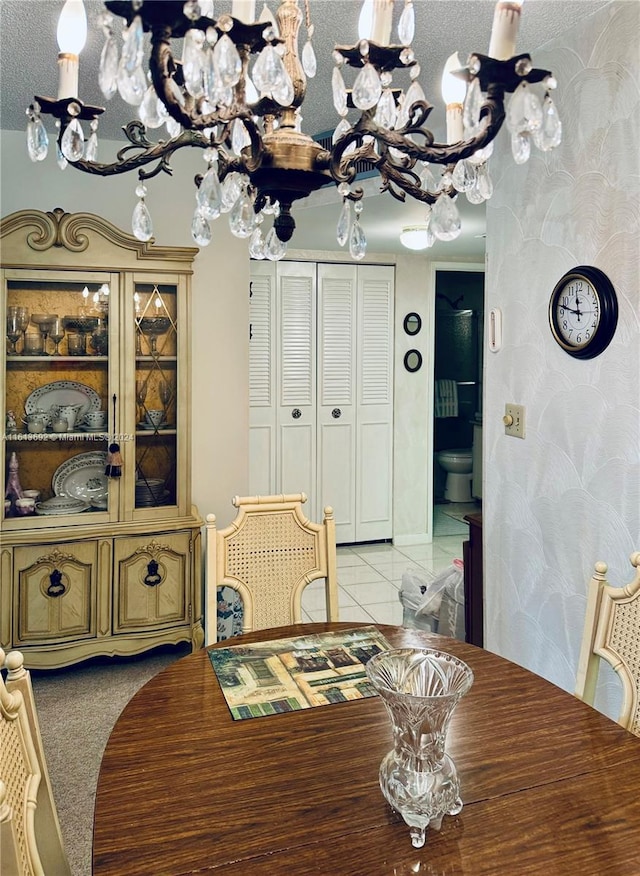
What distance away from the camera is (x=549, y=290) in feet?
7.84

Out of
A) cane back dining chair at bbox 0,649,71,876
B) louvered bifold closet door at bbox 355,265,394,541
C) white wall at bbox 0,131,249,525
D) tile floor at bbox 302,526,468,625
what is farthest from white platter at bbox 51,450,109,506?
louvered bifold closet door at bbox 355,265,394,541

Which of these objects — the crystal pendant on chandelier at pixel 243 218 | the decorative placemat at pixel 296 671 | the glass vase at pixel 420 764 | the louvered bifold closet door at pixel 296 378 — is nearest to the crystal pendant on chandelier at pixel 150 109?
the crystal pendant on chandelier at pixel 243 218

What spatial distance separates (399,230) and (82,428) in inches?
92.5

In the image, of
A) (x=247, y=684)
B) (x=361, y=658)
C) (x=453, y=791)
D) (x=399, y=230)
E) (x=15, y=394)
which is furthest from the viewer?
(x=399, y=230)

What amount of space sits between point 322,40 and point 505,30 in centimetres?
142

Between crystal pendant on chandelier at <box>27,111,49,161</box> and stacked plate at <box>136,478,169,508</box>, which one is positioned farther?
stacked plate at <box>136,478,169,508</box>

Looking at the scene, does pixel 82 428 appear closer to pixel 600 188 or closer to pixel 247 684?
pixel 247 684

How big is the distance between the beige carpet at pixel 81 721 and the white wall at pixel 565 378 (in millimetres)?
1615

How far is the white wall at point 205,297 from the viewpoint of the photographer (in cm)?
336

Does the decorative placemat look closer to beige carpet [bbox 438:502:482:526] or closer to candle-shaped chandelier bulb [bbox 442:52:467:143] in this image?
candle-shaped chandelier bulb [bbox 442:52:467:143]

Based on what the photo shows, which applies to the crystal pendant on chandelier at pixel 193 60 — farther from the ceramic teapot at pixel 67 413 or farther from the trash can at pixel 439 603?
the trash can at pixel 439 603

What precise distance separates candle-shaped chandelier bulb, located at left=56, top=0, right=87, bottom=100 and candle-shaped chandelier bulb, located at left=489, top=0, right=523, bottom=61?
728 mm

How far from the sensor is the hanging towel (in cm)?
720

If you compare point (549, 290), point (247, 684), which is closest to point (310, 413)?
point (549, 290)
